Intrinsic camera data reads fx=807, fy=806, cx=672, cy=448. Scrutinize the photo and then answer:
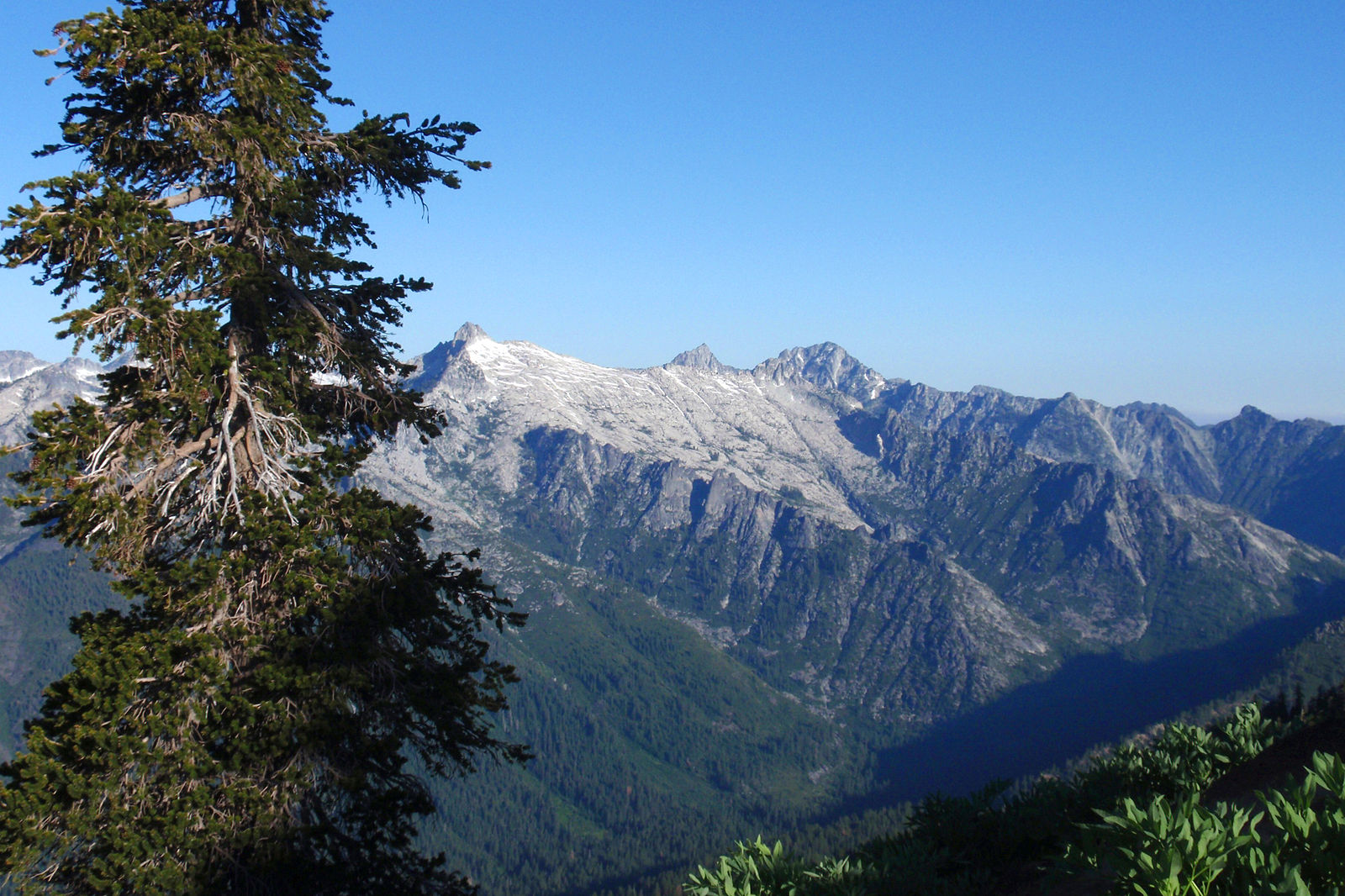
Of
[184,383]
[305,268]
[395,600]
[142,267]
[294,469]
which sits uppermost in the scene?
[305,268]

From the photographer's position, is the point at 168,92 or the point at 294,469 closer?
the point at 168,92

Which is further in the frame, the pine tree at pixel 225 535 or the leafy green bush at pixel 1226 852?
the pine tree at pixel 225 535

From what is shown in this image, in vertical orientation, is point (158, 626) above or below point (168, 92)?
below

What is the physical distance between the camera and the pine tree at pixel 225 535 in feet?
43.5

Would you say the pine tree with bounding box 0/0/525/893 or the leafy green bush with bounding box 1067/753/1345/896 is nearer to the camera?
the leafy green bush with bounding box 1067/753/1345/896

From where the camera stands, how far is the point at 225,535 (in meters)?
15.1

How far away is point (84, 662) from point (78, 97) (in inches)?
409

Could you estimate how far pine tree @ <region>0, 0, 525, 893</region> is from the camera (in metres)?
13.3

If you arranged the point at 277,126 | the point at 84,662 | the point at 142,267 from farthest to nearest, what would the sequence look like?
1. the point at 277,126
2. the point at 142,267
3. the point at 84,662

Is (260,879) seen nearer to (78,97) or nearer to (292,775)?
(292,775)

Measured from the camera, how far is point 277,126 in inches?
655

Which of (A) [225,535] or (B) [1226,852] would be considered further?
(A) [225,535]

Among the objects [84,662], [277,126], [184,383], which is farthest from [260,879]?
[277,126]

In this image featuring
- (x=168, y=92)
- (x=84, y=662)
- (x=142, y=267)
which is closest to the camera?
(x=84, y=662)
